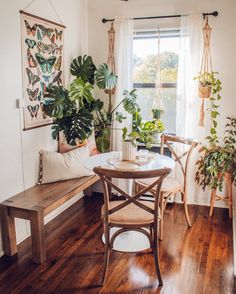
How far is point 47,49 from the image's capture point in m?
3.07

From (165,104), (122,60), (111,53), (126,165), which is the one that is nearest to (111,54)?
(111,53)

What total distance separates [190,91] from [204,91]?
0.18m

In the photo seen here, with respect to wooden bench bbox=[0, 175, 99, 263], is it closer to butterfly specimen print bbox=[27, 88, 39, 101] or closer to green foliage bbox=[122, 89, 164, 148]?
butterfly specimen print bbox=[27, 88, 39, 101]

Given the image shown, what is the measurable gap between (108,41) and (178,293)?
9.48ft

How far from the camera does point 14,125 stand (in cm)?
266

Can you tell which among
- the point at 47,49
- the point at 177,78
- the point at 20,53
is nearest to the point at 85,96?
the point at 47,49

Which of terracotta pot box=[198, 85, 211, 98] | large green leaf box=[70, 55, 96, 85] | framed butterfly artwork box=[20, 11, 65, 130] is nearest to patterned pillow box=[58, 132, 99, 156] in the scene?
framed butterfly artwork box=[20, 11, 65, 130]

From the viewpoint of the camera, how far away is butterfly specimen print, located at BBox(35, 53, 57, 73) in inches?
116

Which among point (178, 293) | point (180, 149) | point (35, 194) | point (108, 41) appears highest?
point (108, 41)

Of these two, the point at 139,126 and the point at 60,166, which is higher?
the point at 139,126

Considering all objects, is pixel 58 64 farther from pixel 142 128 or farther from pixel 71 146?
pixel 142 128

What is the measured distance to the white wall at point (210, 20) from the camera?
11.0 ft

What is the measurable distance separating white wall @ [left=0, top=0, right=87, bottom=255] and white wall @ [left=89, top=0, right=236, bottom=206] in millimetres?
789

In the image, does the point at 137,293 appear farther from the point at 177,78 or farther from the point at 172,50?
the point at 172,50
